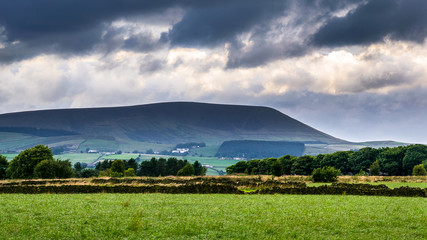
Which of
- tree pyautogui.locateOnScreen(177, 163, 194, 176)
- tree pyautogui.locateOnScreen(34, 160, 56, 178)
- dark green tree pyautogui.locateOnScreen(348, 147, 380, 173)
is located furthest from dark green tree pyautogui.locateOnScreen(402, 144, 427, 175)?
tree pyautogui.locateOnScreen(34, 160, 56, 178)

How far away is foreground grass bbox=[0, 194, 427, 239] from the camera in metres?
21.4

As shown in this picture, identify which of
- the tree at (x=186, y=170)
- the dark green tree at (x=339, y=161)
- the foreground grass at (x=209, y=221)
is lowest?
the foreground grass at (x=209, y=221)

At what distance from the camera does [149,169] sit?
442 feet

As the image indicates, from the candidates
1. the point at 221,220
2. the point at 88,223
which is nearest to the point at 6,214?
the point at 88,223

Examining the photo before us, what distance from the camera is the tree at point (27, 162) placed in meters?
90.8

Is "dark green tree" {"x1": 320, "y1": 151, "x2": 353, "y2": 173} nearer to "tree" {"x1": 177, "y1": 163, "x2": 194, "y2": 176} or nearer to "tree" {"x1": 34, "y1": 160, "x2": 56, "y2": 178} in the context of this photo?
"tree" {"x1": 177, "y1": 163, "x2": 194, "y2": 176}

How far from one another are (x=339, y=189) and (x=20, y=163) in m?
72.2

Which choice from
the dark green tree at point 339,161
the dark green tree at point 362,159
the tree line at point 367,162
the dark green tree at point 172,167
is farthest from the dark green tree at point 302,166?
the dark green tree at point 172,167

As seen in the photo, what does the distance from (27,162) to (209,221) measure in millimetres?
77713

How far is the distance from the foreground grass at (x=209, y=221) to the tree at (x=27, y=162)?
64397 millimetres

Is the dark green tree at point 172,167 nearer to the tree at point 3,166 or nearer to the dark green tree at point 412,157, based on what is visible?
the tree at point 3,166

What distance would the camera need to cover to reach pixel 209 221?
2441 cm

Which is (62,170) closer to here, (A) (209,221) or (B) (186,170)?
(B) (186,170)

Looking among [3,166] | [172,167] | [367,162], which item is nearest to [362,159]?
[367,162]
